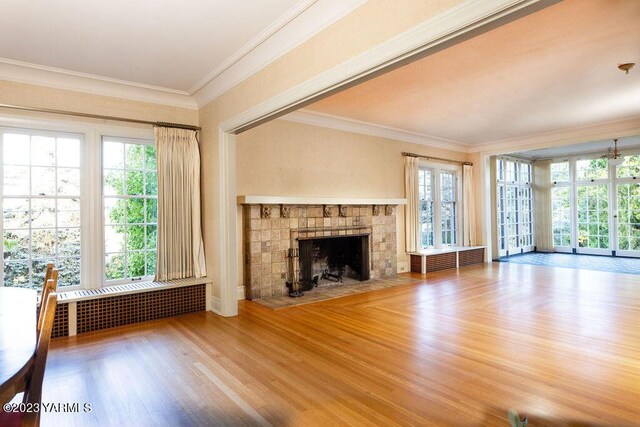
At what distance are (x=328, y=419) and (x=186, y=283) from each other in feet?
9.21

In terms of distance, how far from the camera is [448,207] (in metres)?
8.22

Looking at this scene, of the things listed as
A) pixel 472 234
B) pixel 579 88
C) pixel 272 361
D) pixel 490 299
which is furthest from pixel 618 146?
pixel 272 361

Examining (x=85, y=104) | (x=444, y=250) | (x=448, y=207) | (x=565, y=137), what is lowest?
(x=444, y=250)

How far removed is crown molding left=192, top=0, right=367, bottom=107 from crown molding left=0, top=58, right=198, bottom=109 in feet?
1.33

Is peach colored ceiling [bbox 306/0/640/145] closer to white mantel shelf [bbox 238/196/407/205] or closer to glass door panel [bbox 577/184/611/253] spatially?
white mantel shelf [bbox 238/196/407/205]

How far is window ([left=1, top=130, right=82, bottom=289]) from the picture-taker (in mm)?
3750

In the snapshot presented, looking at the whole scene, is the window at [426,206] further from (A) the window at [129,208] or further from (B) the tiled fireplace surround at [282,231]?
(A) the window at [129,208]

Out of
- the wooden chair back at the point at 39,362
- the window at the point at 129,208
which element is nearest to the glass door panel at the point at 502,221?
the window at the point at 129,208

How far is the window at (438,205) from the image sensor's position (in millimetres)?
7742

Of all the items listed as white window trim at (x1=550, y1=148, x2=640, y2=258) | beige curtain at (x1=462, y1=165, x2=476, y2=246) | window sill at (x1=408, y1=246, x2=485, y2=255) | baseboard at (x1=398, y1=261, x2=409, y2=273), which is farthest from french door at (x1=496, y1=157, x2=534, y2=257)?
baseboard at (x1=398, y1=261, x2=409, y2=273)

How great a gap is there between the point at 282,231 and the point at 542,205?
873cm

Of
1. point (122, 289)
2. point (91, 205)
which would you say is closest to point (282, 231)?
point (122, 289)

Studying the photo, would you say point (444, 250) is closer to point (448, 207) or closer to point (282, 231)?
point (448, 207)

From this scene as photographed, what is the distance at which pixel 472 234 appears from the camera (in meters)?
8.42
